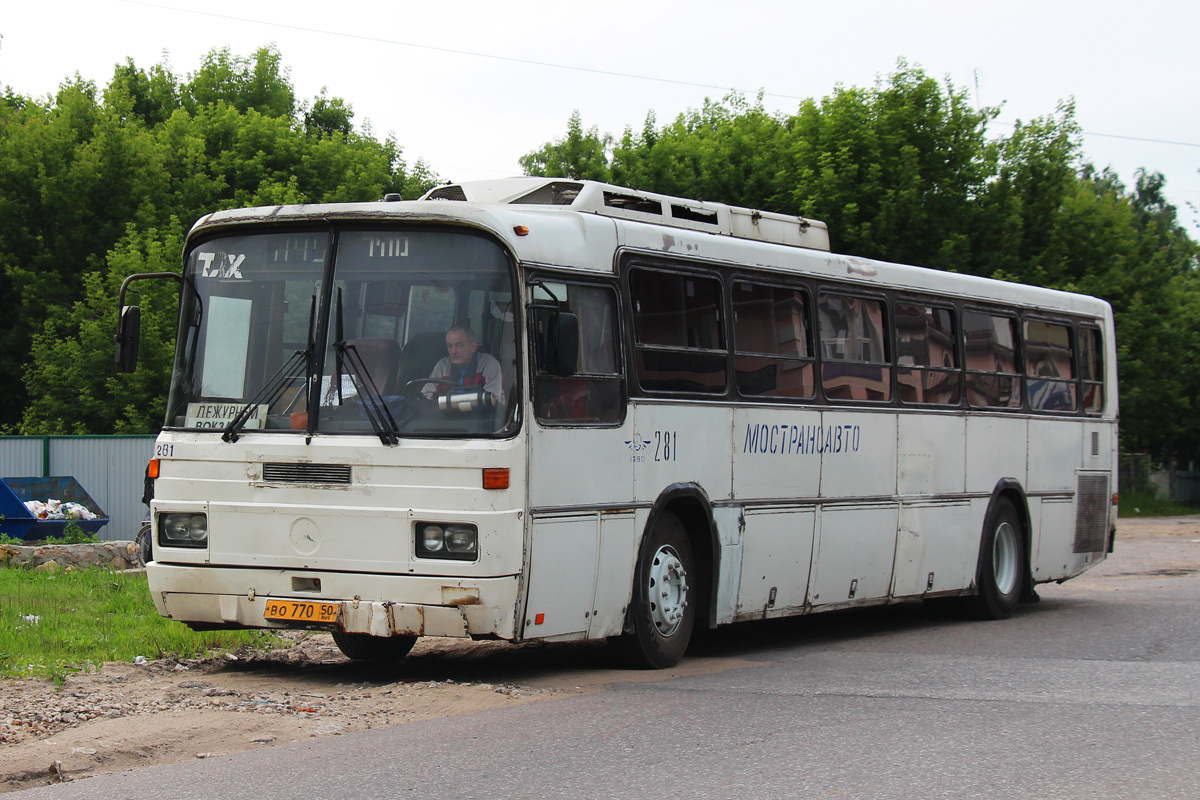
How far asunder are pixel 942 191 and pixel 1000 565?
21.4 metres

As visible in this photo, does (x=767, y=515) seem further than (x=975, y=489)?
No

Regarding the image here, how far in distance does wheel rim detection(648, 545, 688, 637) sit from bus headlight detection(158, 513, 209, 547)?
9.60 feet

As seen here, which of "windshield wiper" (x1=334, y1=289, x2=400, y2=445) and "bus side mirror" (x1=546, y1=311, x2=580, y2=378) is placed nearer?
"windshield wiper" (x1=334, y1=289, x2=400, y2=445)

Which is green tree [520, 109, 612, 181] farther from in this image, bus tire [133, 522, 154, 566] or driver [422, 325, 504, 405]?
driver [422, 325, 504, 405]

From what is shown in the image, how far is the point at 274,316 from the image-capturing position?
9.20m

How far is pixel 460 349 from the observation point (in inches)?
345

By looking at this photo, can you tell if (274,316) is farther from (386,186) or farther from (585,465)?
(386,186)

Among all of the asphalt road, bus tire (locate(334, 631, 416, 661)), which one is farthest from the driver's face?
bus tire (locate(334, 631, 416, 661))

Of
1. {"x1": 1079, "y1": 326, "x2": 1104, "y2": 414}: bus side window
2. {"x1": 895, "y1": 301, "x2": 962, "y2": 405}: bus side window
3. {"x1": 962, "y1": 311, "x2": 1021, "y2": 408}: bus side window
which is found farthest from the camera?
{"x1": 1079, "y1": 326, "x2": 1104, "y2": 414}: bus side window

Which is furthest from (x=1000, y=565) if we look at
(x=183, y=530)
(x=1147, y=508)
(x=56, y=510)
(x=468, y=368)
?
(x=1147, y=508)

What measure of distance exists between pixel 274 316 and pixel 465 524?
1.90 metres

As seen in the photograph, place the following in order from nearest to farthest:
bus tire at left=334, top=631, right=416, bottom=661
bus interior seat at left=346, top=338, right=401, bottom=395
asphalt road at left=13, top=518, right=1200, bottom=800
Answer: asphalt road at left=13, top=518, right=1200, bottom=800 → bus interior seat at left=346, top=338, right=401, bottom=395 → bus tire at left=334, top=631, right=416, bottom=661

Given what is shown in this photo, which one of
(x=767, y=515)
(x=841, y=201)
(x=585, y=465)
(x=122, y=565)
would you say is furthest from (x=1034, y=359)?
(x=841, y=201)

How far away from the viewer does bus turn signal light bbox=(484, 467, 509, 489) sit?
8.52 meters
